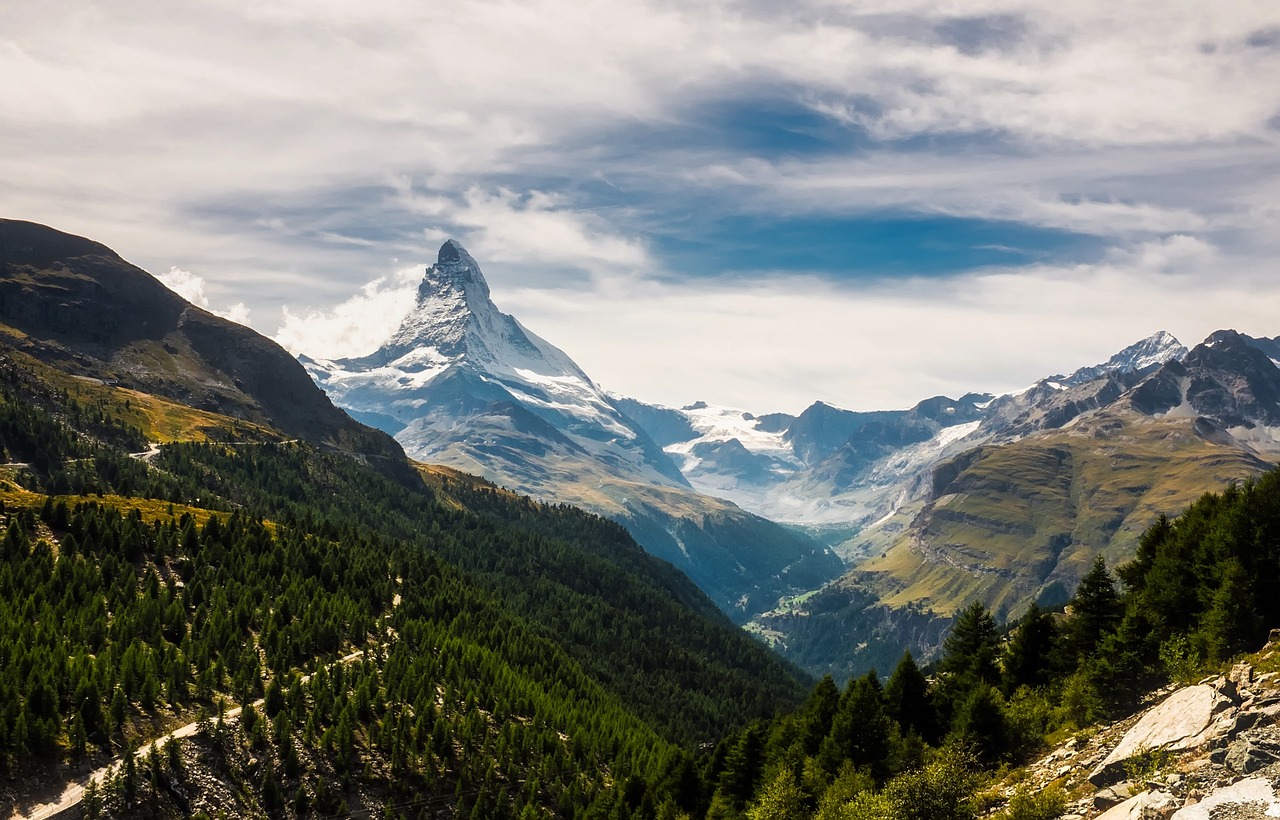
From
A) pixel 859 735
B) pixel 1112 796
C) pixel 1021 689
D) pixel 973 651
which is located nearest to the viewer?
pixel 1112 796

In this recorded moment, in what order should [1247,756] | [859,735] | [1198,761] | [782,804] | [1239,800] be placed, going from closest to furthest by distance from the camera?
[1239,800], [1247,756], [1198,761], [782,804], [859,735]

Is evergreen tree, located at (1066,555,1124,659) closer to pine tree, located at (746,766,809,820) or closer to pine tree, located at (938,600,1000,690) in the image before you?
pine tree, located at (938,600,1000,690)

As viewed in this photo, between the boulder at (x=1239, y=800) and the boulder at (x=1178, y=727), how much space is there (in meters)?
5.71

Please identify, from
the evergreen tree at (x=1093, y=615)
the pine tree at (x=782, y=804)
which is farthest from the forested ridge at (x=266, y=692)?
the evergreen tree at (x=1093, y=615)

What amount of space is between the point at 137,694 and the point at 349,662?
139 ft

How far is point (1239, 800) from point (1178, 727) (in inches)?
447

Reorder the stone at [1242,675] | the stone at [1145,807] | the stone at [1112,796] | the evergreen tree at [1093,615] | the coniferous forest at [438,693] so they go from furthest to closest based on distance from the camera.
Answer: the evergreen tree at [1093,615], the coniferous forest at [438,693], the stone at [1242,675], the stone at [1112,796], the stone at [1145,807]

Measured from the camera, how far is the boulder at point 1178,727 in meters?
49.9

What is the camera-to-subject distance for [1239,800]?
42250 millimetres

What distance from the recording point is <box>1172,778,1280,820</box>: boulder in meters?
41.4

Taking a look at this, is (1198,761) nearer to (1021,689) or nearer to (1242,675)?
(1242,675)

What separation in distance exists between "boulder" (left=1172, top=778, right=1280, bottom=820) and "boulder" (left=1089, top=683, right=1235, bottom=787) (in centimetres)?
571

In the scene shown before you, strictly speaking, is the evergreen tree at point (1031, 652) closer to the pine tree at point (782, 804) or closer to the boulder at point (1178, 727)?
the pine tree at point (782, 804)

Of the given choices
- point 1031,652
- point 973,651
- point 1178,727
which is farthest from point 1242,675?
point 973,651
